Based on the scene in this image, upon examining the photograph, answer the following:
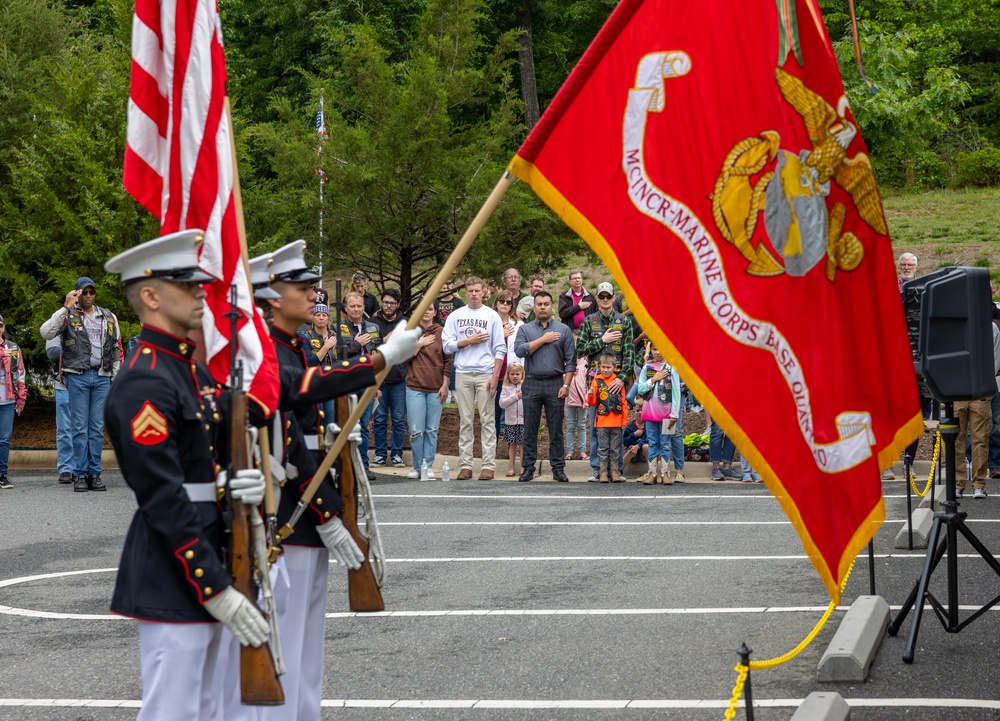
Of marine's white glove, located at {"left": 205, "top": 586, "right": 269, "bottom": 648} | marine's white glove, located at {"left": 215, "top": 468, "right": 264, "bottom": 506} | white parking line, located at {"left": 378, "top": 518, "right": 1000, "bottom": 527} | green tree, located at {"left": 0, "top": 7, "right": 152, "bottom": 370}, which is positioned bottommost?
white parking line, located at {"left": 378, "top": 518, "right": 1000, "bottom": 527}

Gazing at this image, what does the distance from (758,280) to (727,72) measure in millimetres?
851

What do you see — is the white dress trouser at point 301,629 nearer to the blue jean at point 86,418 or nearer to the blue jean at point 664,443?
the blue jean at point 664,443

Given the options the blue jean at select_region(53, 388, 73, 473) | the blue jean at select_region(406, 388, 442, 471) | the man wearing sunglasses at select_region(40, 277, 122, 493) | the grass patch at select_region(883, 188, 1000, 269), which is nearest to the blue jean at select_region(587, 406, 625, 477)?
the blue jean at select_region(406, 388, 442, 471)

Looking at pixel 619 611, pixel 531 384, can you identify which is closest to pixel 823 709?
pixel 619 611

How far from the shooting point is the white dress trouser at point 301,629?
5430 mm

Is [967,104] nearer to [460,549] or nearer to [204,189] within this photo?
[460,549]

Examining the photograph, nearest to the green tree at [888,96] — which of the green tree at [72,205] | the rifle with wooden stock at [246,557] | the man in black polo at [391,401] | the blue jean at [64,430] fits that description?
the man in black polo at [391,401]

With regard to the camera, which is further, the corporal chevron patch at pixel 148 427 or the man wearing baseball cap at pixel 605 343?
the man wearing baseball cap at pixel 605 343

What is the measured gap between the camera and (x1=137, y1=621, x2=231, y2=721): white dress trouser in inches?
173

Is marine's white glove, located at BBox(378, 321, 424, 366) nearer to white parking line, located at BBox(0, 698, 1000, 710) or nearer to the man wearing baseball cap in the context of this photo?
white parking line, located at BBox(0, 698, 1000, 710)

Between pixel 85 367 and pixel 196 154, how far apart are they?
957 centimetres

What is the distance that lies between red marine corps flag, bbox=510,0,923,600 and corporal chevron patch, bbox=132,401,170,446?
178cm

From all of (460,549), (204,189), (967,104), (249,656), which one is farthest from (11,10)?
(967,104)

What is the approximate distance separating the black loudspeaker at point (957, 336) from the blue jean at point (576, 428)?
318 inches
